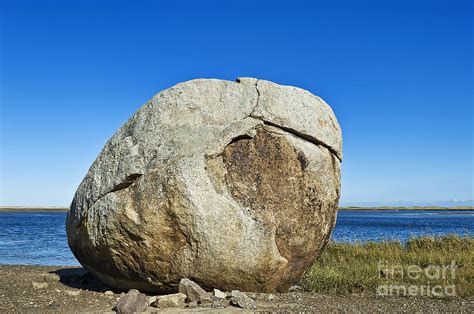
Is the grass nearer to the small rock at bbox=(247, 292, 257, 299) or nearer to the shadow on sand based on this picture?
the small rock at bbox=(247, 292, 257, 299)

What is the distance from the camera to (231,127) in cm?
857

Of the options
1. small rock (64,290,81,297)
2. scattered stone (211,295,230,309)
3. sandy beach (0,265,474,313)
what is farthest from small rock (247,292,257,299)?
small rock (64,290,81,297)

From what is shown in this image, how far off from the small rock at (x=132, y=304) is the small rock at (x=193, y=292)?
60 cm

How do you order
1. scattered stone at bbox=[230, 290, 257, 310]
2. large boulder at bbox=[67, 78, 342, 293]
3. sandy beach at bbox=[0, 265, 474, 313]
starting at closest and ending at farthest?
scattered stone at bbox=[230, 290, 257, 310] → sandy beach at bbox=[0, 265, 474, 313] → large boulder at bbox=[67, 78, 342, 293]

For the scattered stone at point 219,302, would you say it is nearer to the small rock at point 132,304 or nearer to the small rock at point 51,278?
the small rock at point 132,304

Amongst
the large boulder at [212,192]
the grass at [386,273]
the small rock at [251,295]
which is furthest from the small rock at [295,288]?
the small rock at [251,295]

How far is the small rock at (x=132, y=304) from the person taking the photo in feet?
24.5

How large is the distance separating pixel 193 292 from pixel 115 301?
1509 mm

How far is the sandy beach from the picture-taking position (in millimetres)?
7863

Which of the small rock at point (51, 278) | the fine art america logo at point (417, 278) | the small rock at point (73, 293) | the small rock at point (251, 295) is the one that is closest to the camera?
the small rock at point (251, 295)

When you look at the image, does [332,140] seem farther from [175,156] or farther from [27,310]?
[27,310]

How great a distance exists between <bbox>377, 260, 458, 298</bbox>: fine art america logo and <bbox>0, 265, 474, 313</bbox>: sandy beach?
45 cm

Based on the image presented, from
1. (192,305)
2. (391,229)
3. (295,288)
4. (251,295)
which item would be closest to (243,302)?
(192,305)

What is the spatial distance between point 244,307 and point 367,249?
9.89 meters
